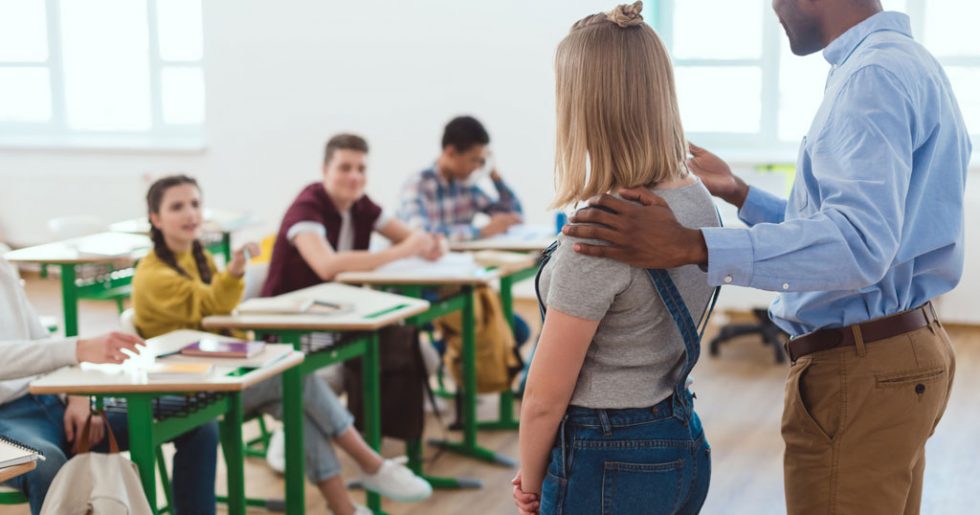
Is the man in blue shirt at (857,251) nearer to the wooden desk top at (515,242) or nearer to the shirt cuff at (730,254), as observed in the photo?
the shirt cuff at (730,254)

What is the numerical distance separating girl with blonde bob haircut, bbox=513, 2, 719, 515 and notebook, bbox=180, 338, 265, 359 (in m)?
1.33

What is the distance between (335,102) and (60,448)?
15.4 feet

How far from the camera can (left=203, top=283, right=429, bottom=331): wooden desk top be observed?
322cm

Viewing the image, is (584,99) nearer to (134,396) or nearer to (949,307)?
(134,396)

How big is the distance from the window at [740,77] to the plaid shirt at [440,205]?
2104mm

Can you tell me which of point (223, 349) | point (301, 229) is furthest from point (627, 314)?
point (301, 229)

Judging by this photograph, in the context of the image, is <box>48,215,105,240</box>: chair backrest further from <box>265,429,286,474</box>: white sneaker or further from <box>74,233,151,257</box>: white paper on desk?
<box>265,429,286,474</box>: white sneaker

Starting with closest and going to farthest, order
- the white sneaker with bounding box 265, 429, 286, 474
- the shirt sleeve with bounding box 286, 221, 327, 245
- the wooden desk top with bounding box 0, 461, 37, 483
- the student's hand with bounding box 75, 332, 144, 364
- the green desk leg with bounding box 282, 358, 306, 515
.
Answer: the wooden desk top with bounding box 0, 461, 37, 483 < the student's hand with bounding box 75, 332, 144, 364 < the green desk leg with bounding box 282, 358, 306, 515 < the white sneaker with bounding box 265, 429, 286, 474 < the shirt sleeve with bounding box 286, 221, 327, 245

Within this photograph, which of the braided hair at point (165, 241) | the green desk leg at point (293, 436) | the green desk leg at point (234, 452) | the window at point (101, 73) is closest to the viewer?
the green desk leg at point (234, 452)

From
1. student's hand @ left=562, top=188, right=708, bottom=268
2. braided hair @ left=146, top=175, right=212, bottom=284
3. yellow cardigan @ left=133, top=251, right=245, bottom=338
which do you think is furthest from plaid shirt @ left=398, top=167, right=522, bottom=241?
student's hand @ left=562, top=188, right=708, bottom=268

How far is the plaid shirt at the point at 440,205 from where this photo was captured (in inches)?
194

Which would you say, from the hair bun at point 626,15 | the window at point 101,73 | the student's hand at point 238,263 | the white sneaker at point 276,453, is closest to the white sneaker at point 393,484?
the white sneaker at point 276,453

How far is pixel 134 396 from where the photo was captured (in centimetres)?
257

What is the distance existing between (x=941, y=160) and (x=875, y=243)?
9.9 inches
